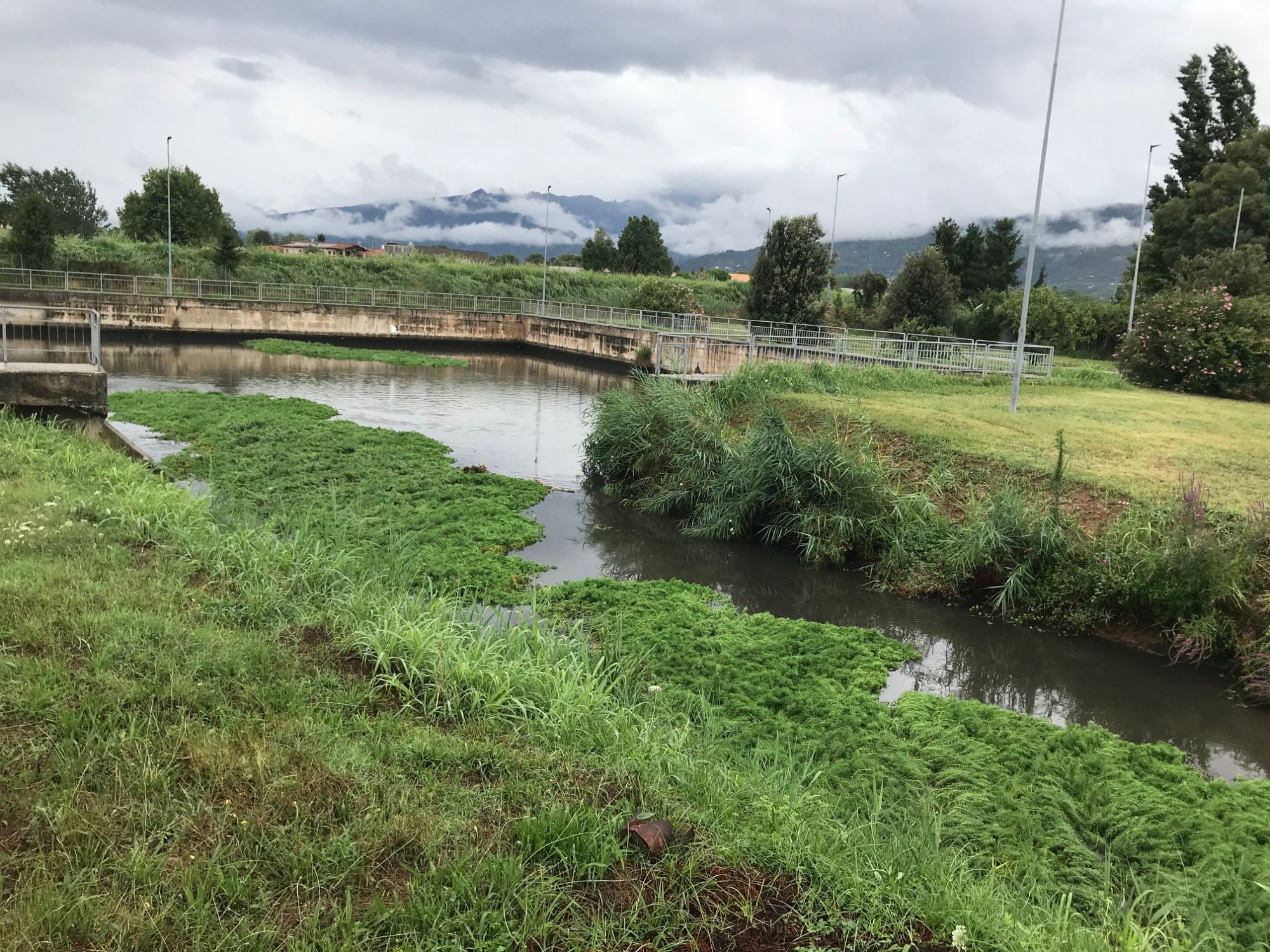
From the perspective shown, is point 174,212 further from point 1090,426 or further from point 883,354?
point 1090,426

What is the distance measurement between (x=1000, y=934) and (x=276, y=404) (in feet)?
62.6

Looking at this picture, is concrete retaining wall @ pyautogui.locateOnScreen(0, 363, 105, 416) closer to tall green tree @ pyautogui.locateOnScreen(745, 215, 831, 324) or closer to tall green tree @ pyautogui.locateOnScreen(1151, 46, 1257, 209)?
tall green tree @ pyautogui.locateOnScreen(745, 215, 831, 324)

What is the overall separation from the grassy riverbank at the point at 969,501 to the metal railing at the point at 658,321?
890 centimetres

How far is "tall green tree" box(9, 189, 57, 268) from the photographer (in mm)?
44031

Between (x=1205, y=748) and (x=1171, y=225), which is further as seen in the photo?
(x=1171, y=225)

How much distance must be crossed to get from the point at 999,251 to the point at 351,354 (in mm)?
39302

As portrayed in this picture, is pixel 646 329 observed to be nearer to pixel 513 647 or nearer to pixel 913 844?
pixel 513 647

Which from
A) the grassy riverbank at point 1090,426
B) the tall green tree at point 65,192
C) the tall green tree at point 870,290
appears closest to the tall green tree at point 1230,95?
the tall green tree at point 870,290

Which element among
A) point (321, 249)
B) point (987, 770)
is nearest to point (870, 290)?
point (987, 770)

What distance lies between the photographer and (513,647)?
6270 millimetres

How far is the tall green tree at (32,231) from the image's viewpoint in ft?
144

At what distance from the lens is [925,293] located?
3991cm

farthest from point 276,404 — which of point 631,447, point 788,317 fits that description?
point 788,317

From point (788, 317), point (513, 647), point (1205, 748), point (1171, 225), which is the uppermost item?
point (1171, 225)
